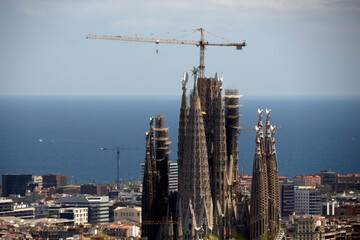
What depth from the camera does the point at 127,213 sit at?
274 ft

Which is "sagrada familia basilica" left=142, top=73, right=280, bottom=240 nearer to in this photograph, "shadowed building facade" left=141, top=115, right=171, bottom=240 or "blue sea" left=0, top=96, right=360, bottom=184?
"shadowed building facade" left=141, top=115, right=171, bottom=240

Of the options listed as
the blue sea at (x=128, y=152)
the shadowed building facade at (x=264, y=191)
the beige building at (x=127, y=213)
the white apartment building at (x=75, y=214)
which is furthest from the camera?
the blue sea at (x=128, y=152)

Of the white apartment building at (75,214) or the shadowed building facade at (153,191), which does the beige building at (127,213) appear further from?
the shadowed building facade at (153,191)

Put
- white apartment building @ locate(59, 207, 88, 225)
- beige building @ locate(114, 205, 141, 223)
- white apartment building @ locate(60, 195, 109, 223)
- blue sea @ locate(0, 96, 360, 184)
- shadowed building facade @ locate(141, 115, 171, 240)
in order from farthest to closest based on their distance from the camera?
blue sea @ locate(0, 96, 360, 184), white apartment building @ locate(60, 195, 109, 223), white apartment building @ locate(59, 207, 88, 225), beige building @ locate(114, 205, 141, 223), shadowed building facade @ locate(141, 115, 171, 240)

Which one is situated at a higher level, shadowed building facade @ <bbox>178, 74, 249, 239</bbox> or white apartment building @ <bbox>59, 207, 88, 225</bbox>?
shadowed building facade @ <bbox>178, 74, 249, 239</bbox>

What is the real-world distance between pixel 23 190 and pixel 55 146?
231ft

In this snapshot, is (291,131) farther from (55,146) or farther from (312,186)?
(312,186)

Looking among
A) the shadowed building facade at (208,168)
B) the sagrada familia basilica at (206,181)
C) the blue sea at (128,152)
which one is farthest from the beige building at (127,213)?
the blue sea at (128,152)

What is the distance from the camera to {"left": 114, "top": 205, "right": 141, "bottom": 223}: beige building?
8244 cm

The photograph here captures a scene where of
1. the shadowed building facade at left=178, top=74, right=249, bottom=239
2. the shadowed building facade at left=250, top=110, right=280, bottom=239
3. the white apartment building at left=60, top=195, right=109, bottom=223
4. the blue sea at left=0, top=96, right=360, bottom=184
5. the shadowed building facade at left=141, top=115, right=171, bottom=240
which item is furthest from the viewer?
the blue sea at left=0, top=96, right=360, bottom=184

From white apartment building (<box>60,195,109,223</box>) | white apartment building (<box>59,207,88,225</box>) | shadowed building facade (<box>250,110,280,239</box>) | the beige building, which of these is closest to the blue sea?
white apartment building (<box>60,195,109,223</box>)

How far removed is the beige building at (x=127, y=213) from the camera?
270 feet

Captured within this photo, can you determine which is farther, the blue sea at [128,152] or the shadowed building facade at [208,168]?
the blue sea at [128,152]

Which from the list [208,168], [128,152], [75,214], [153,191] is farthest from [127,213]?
[128,152]
